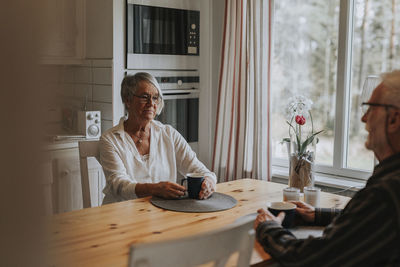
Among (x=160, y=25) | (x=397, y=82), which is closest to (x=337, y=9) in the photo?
(x=160, y=25)

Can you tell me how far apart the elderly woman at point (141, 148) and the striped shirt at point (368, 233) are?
982 millimetres

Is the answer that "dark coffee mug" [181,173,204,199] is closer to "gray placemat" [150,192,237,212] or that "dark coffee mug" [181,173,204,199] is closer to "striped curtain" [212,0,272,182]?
"gray placemat" [150,192,237,212]

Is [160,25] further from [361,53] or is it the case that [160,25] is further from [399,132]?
[399,132]

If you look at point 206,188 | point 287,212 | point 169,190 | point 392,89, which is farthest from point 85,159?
point 392,89

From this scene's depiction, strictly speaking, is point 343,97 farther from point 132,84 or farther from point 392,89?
point 392,89

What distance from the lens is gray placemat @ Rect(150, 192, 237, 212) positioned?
1.74 metres

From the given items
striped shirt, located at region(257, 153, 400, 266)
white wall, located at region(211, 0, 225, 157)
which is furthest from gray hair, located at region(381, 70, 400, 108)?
white wall, located at region(211, 0, 225, 157)

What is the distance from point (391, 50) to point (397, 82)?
1737 millimetres

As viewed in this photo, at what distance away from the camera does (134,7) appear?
3.04m

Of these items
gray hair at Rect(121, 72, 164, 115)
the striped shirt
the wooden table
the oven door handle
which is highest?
gray hair at Rect(121, 72, 164, 115)

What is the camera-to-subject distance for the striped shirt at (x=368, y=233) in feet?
3.27

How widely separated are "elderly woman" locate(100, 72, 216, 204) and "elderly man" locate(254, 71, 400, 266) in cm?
90

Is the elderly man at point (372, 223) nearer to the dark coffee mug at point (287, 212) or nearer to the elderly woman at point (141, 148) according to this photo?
the dark coffee mug at point (287, 212)

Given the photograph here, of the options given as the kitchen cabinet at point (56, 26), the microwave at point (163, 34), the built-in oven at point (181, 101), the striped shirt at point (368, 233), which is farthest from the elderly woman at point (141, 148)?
the kitchen cabinet at point (56, 26)
